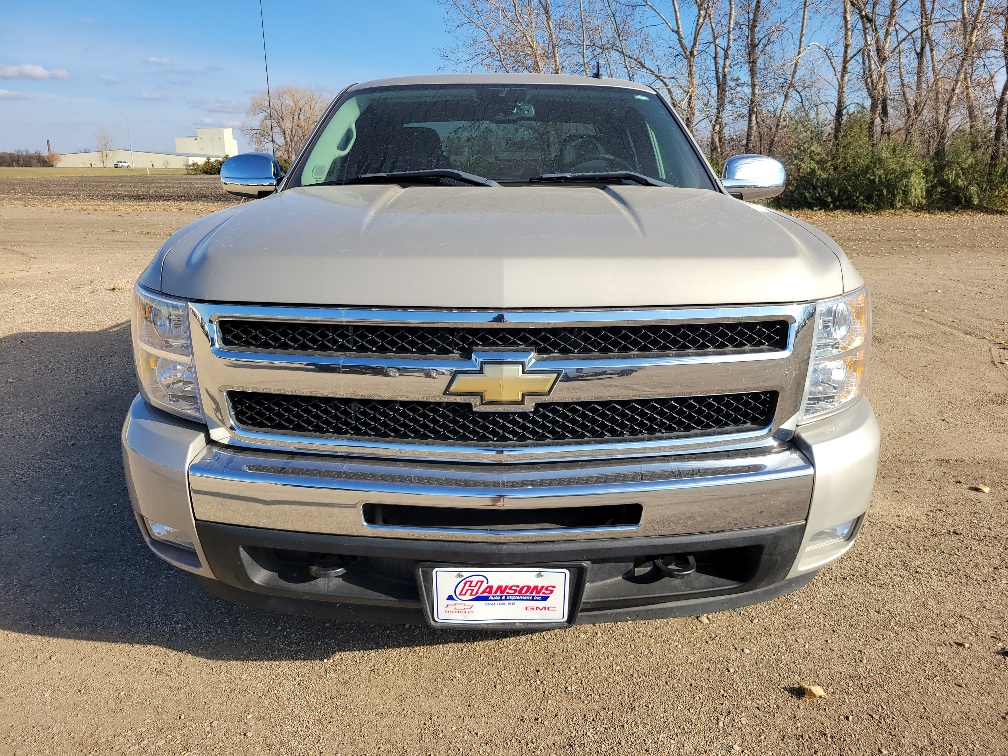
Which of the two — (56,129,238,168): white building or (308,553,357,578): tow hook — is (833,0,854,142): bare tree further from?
(56,129,238,168): white building

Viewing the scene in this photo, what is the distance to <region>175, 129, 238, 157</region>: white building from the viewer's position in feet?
433

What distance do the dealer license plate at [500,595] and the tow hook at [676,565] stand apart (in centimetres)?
28

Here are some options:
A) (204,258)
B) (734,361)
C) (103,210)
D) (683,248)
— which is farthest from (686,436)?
(103,210)

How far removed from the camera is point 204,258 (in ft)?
6.72

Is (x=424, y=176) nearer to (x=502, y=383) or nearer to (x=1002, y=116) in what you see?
(x=502, y=383)

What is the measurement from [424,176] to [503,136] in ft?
1.74

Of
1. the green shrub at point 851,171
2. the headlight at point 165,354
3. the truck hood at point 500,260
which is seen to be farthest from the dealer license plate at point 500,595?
the green shrub at point 851,171

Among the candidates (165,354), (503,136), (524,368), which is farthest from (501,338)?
(503,136)

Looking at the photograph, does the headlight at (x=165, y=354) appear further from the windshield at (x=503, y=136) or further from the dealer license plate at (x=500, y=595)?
the windshield at (x=503, y=136)

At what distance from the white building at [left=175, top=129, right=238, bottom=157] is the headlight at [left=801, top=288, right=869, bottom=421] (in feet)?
460

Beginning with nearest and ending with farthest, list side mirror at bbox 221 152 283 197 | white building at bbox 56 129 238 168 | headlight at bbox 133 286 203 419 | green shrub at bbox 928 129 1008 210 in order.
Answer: headlight at bbox 133 286 203 419, side mirror at bbox 221 152 283 197, green shrub at bbox 928 129 1008 210, white building at bbox 56 129 238 168

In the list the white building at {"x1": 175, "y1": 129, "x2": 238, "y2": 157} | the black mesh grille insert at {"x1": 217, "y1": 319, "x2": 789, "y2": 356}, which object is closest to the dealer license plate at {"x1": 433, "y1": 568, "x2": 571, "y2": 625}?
the black mesh grille insert at {"x1": 217, "y1": 319, "x2": 789, "y2": 356}

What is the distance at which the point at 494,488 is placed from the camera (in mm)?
1911

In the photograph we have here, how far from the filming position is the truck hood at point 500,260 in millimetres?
1903
